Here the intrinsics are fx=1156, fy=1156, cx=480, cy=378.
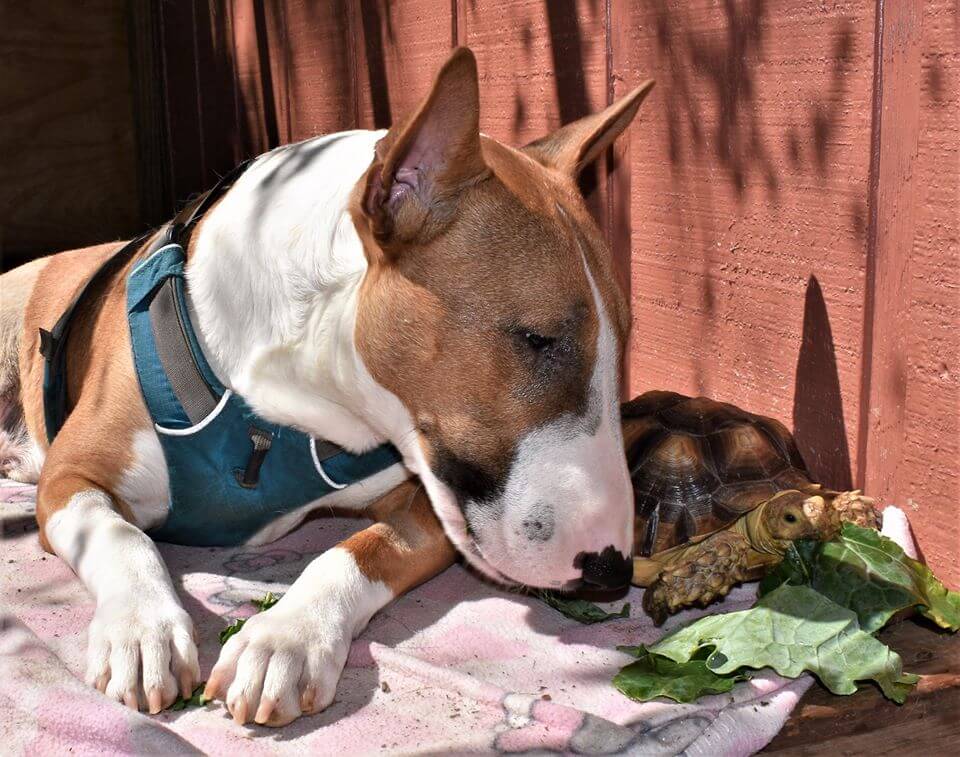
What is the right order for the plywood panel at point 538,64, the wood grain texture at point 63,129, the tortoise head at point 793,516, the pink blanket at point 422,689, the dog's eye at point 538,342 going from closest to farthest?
1. the pink blanket at point 422,689
2. the dog's eye at point 538,342
3. the tortoise head at point 793,516
4. the plywood panel at point 538,64
5. the wood grain texture at point 63,129

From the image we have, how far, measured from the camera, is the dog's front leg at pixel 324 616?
214 cm

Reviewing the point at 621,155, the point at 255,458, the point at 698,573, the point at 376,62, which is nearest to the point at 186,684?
the point at 255,458

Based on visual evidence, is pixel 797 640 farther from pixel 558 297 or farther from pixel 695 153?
pixel 695 153

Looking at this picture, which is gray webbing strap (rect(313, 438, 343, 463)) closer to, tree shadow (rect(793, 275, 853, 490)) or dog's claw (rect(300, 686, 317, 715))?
dog's claw (rect(300, 686, 317, 715))

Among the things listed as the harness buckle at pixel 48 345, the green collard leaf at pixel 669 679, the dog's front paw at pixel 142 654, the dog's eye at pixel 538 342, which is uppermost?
the dog's eye at pixel 538 342

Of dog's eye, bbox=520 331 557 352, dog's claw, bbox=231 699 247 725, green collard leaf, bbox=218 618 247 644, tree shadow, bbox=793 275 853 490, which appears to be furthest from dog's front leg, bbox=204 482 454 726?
tree shadow, bbox=793 275 853 490

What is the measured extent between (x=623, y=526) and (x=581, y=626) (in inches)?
17.3

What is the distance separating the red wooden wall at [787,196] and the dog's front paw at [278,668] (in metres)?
1.34

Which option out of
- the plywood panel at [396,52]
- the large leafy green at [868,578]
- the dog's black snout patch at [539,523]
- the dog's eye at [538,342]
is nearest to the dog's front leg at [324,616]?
the dog's black snout patch at [539,523]

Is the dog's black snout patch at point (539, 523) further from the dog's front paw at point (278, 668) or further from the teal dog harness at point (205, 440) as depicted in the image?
the teal dog harness at point (205, 440)

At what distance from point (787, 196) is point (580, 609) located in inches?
44.7

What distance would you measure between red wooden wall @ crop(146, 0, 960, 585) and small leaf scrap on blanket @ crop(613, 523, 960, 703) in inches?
8.4

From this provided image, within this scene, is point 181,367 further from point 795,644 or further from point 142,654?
point 795,644

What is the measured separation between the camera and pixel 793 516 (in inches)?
99.3
